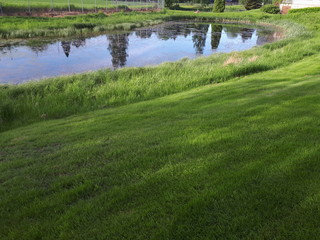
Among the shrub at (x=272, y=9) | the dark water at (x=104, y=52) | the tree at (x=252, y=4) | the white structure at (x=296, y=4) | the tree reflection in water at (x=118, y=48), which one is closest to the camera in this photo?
the dark water at (x=104, y=52)

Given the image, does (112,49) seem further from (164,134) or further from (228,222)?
(228,222)

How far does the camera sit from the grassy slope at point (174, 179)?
323 centimetres

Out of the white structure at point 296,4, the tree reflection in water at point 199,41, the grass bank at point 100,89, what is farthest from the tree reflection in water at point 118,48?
the white structure at point 296,4

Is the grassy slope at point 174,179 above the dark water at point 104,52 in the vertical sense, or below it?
above

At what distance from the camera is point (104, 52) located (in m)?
25.7

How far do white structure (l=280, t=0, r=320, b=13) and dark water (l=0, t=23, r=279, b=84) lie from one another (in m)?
28.0

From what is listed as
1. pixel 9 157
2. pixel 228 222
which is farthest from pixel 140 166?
pixel 9 157

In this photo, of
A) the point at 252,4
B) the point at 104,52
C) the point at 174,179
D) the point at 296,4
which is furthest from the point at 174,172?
the point at 252,4

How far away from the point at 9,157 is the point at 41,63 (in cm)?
1696

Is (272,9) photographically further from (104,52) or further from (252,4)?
(104,52)

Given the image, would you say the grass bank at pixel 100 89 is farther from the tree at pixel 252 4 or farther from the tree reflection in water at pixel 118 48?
the tree at pixel 252 4

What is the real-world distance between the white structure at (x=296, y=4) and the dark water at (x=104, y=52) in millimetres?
27981

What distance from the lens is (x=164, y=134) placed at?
6176 millimetres

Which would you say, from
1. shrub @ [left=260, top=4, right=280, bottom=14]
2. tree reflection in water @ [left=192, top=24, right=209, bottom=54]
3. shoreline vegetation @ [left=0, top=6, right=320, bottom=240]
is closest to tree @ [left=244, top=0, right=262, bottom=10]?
shrub @ [left=260, top=4, right=280, bottom=14]
